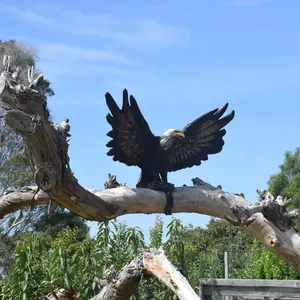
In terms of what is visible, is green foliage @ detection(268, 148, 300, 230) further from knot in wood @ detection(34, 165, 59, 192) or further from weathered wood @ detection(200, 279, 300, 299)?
knot in wood @ detection(34, 165, 59, 192)

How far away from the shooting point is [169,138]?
13.4 feet

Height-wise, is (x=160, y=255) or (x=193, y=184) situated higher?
(x=193, y=184)

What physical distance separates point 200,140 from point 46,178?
1328 millimetres

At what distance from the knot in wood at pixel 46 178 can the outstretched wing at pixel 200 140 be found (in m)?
1.08

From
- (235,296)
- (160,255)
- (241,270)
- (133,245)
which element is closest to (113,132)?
(160,255)

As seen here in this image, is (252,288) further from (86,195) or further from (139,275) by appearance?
(86,195)

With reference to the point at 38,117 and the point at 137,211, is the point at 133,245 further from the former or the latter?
the point at 38,117

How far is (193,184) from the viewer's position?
4.20m

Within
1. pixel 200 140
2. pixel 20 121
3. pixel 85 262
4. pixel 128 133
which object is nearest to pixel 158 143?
pixel 128 133

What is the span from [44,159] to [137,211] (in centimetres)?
89

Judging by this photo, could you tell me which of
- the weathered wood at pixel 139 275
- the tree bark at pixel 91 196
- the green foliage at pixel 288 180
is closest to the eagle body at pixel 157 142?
the tree bark at pixel 91 196

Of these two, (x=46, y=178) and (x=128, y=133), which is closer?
(x=46, y=178)

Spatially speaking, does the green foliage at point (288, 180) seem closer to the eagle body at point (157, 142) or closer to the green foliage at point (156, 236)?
the green foliage at point (156, 236)

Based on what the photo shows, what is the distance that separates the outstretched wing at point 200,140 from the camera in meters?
4.23
